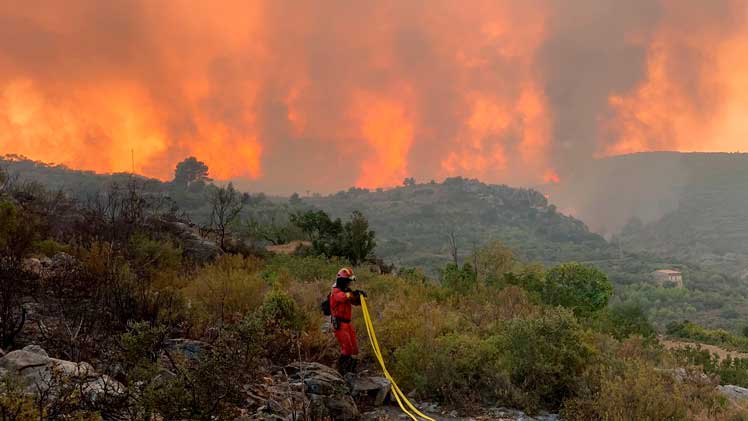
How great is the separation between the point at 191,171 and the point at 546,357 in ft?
508

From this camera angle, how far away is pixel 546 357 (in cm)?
831

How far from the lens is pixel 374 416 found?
23.3 feet

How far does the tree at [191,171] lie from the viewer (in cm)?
14556

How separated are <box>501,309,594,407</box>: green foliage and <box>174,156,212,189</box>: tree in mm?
149771

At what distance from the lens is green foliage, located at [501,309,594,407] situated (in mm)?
8172

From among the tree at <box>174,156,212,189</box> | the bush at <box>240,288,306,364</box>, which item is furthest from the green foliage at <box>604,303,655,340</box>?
the tree at <box>174,156,212,189</box>

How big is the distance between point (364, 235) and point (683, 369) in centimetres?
2289

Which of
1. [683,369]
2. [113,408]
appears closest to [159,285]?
[113,408]

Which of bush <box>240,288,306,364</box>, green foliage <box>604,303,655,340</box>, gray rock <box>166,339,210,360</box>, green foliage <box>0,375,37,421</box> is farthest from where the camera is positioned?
green foliage <box>604,303,655,340</box>

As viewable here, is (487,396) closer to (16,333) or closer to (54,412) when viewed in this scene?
(54,412)

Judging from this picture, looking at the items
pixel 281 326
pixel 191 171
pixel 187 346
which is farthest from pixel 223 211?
pixel 191 171

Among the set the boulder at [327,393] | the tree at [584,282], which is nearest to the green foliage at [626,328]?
the tree at [584,282]

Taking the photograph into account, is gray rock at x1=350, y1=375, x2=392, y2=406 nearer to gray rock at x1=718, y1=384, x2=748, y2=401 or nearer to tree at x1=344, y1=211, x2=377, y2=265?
gray rock at x1=718, y1=384, x2=748, y2=401

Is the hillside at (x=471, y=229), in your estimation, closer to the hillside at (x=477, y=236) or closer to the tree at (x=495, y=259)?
the hillside at (x=477, y=236)
